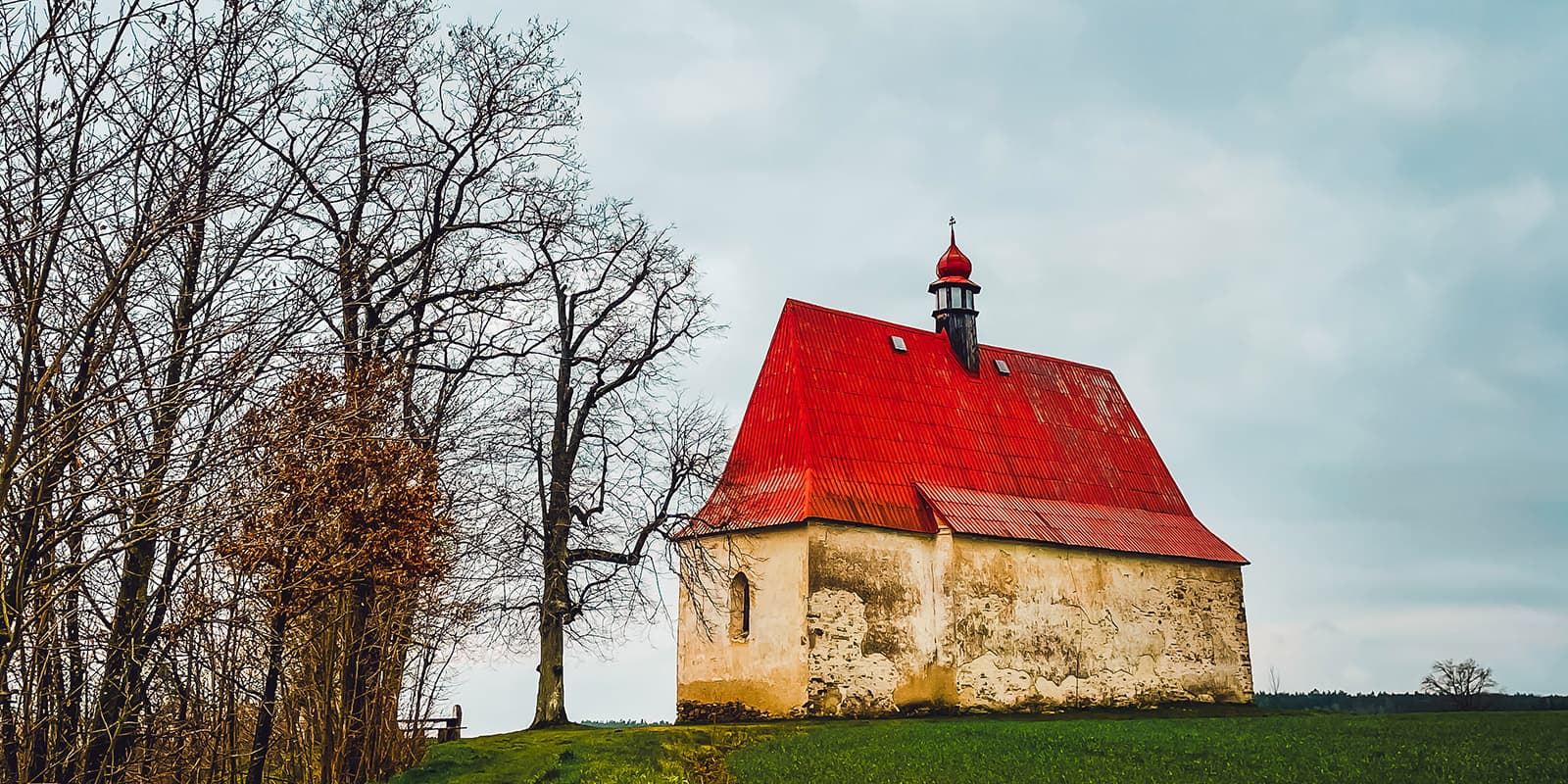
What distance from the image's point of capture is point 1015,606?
76.5 ft

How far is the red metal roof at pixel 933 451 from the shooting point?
2269cm

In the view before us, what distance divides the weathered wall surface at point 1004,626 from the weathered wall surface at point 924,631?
1.1 inches

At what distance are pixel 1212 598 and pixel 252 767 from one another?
73.2ft

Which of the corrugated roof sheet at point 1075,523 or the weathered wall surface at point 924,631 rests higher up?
the corrugated roof sheet at point 1075,523

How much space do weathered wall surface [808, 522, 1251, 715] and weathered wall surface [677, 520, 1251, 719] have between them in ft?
0.09

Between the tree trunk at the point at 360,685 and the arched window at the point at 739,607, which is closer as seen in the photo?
the tree trunk at the point at 360,685

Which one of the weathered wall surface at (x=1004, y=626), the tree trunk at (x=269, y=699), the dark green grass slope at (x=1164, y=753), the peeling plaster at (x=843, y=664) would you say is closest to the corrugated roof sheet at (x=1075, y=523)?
the weathered wall surface at (x=1004, y=626)

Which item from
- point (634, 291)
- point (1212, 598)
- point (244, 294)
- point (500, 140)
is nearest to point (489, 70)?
point (500, 140)

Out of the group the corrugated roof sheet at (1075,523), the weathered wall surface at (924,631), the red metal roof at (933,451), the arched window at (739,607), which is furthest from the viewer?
the corrugated roof sheet at (1075,523)

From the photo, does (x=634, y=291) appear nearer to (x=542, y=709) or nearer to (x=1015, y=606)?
(x=542, y=709)

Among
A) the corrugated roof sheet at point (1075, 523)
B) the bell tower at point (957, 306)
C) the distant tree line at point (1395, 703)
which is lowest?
the distant tree line at point (1395, 703)

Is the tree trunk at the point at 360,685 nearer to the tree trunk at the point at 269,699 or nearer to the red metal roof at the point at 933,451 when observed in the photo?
the tree trunk at the point at 269,699

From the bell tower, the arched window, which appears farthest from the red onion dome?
the arched window

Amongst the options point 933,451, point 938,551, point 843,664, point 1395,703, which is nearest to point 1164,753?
→ point 843,664
